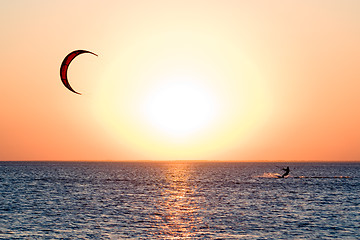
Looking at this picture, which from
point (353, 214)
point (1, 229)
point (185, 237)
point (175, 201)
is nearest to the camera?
point (185, 237)

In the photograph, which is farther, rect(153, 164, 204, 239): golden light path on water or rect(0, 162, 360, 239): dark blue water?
rect(153, 164, 204, 239): golden light path on water

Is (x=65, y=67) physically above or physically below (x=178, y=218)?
above

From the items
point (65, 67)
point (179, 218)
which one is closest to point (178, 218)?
point (179, 218)

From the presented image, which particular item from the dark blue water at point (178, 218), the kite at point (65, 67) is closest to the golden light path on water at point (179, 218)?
the dark blue water at point (178, 218)

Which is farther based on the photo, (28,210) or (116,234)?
(28,210)

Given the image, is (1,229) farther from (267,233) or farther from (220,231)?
(267,233)

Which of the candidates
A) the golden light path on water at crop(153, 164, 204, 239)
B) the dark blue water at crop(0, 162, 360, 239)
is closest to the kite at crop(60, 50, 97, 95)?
the dark blue water at crop(0, 162, 360, 239)

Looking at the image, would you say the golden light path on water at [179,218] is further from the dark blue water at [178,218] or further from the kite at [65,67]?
the kite at [65,67]

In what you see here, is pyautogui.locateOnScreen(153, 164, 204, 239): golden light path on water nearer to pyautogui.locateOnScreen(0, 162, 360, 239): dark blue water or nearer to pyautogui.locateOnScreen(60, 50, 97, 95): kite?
pyautogui.locateOnScreen(0, 162, 360, 239): dark blue water

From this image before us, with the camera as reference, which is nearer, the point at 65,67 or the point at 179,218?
the point at 65,67

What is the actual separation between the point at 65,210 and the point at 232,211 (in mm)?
18239

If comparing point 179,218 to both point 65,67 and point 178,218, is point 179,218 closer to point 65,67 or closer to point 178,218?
point 178,218

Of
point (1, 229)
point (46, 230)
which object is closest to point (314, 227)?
point (46, 230)

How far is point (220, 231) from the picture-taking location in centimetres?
3884
